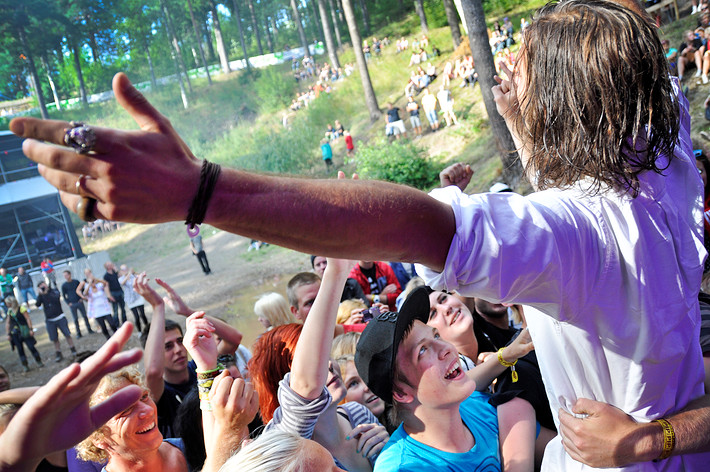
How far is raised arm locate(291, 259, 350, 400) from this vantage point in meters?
1.82

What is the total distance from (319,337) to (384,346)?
352mm

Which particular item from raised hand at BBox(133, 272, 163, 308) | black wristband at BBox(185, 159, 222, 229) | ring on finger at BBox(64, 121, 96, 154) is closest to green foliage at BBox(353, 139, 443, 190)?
raised hand at BBox(133, 272, 163, 308)

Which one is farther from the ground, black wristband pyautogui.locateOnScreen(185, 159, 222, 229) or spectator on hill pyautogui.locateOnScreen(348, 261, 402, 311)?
black wristband pyautogui.locateOnScreen(185, 159, 222, 229)

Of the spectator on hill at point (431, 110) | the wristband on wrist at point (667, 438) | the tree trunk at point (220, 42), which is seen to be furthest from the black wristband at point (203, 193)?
the tree trunk at point (220, 42)

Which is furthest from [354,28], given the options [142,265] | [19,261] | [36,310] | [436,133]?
[19,261]

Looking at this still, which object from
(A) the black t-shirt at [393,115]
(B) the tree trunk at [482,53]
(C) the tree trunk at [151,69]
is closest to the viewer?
(B) the tree trunk at [482,53]

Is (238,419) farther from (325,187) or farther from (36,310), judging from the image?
(36,310)

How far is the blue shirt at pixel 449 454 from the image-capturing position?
1.98 meters

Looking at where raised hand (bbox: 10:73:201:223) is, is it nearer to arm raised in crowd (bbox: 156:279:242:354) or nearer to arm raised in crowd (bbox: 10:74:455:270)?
arm raised in crowd (bbox: 10:74:455:270)

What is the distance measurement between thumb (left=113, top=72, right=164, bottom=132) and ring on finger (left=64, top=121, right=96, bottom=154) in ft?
0.30

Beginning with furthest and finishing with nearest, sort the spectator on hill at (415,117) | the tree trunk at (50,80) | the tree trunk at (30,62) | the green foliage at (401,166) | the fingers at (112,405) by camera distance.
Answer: the tree trunk at (50,80) → the tree trunk at (30,62) → the spectator on hill at (415,117) → the green foliage at (401,166) → the fingers at (112,405)

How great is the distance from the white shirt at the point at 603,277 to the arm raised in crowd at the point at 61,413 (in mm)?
641

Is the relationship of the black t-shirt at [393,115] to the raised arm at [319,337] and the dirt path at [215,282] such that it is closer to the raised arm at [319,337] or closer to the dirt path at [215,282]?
the dirt path at [215,282]

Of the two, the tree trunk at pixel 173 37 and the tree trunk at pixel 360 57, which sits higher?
the tree trunk at pixel 173 37
